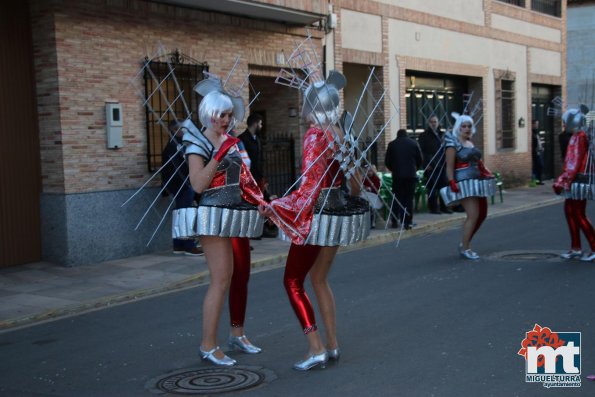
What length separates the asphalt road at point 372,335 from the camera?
558 cm

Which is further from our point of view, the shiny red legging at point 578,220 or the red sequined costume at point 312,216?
the shiny red legging at point 578,220

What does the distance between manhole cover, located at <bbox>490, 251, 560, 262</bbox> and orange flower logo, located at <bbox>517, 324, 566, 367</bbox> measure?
4.15 m

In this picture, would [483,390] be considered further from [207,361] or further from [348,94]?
[348,94]

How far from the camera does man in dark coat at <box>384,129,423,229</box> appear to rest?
14969mm

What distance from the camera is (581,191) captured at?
1016 centimetres

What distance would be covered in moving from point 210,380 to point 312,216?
4.49ft

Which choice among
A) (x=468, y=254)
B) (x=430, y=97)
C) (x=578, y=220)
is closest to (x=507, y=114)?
(x=430, y=97)

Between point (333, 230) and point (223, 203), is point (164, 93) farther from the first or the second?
point (333, 230)

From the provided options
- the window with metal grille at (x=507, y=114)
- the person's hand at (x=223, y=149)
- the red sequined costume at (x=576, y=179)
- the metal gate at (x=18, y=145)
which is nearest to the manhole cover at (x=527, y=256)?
the red sequined costume at (x=576, y=179)

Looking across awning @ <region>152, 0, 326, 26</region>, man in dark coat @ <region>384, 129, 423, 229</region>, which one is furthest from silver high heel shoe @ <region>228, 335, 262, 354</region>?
man in dark coat @ <region>384, 129, 423, 229</region>

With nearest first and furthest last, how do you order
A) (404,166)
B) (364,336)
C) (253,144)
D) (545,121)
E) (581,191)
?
(364,336), (581,191), (253,144), (404,166), (545,121)

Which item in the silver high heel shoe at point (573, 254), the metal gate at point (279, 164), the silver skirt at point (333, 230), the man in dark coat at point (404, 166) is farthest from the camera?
the metal gate at point (279, 164)

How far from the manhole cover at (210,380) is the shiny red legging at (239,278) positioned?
0.54 meters

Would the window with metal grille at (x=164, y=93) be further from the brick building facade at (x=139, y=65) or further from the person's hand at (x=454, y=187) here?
the person's hand at (x=454, y=187)
